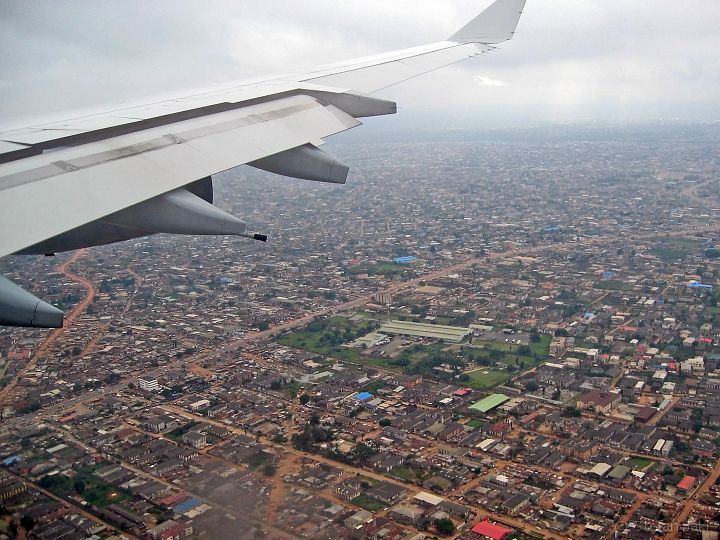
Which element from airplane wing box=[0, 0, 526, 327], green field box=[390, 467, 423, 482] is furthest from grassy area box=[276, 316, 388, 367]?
airplane wing box=[0, 0, 526, 327]

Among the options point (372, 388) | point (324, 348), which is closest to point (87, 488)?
point (372, 388)

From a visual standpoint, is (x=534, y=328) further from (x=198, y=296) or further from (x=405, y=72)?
(x=405, y=72)

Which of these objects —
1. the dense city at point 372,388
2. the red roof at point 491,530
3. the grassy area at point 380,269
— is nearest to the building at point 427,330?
the dense city at point 372,388

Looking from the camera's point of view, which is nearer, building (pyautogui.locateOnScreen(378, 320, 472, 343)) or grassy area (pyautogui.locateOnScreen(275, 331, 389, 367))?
grassy area (pyautogui.locateOnScreen(275, 331, 389, 367))

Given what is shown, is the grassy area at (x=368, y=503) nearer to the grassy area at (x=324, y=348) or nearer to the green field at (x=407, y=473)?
the green field at (x=407, y=473)

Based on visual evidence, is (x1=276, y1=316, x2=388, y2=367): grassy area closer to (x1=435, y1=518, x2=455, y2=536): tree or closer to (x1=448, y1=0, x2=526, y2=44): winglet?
(x1=435, y1=518, x2=455, y2=536): tree

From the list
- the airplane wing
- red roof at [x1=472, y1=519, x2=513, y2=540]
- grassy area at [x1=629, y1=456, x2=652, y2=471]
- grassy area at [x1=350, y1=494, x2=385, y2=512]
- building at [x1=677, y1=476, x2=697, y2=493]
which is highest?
the airplane wing

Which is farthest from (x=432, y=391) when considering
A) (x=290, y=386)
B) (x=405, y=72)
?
(x=405, y=72)

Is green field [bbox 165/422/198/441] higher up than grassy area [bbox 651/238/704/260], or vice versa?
grassy area [bbox 651/238/704/260]
